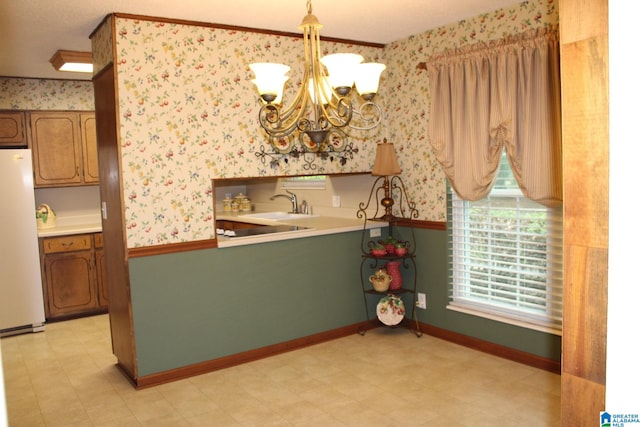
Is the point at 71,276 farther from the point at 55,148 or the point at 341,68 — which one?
the point at 341,68

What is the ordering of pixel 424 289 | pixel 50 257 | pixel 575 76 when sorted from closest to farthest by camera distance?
pixel 575 76 → pixel 424 289 → pixel 50 257

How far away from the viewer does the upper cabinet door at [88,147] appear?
573 centimetres

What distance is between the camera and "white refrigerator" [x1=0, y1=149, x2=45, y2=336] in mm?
4980

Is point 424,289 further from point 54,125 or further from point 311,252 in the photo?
point 54,125

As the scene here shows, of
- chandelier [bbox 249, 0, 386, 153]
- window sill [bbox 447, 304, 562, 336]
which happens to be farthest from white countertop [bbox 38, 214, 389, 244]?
chandelier [bbox 249, 0, 386, 153]

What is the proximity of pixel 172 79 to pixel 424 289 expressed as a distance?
2.63 meters

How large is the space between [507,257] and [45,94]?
15.9 feet

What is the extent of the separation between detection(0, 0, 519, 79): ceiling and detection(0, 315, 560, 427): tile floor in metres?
2.49

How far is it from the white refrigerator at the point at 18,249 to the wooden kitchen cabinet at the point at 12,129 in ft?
1.54

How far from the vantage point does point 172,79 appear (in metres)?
3.71

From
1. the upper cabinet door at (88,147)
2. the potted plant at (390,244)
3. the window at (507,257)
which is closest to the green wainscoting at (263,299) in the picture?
the window at (507,257)

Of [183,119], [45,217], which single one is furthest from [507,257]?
[45,217]

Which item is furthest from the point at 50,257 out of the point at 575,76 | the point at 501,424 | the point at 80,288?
the point at 575,76

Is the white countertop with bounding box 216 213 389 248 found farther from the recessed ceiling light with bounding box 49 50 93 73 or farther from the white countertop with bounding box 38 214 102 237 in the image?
the recessed ceiling light with bounding box 49 50 93 73
